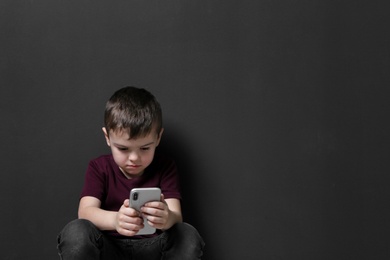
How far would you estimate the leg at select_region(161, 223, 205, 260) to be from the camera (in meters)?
1.28

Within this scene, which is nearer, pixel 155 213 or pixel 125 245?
pixel 155 213

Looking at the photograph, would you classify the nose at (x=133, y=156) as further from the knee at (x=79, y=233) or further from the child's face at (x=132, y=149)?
the knee at (x=79, y=233)

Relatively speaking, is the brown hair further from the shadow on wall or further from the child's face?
the shadow on wall

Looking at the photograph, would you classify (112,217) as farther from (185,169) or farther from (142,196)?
(185,169)

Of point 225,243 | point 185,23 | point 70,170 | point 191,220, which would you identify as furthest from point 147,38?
point 225,243

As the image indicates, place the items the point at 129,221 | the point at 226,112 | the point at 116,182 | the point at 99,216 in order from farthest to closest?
the point at 226,112, the point at 116,182, the point at 99,216, the point at 129,221

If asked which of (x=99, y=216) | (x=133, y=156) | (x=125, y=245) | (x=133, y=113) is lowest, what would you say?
(x=125, y=245)

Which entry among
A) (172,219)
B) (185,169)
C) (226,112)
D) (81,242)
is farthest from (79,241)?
(226,112)

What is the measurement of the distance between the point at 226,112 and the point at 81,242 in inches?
24.5

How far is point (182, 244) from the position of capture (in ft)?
4.24

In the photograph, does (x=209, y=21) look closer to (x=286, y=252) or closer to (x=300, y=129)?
(x=300, y=129)

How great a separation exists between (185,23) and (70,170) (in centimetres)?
59

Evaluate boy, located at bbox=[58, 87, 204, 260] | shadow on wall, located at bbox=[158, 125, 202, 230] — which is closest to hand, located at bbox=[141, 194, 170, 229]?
boy, located at bbox=[58, 87, 204, 260]

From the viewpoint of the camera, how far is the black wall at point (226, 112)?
60.2 inches
